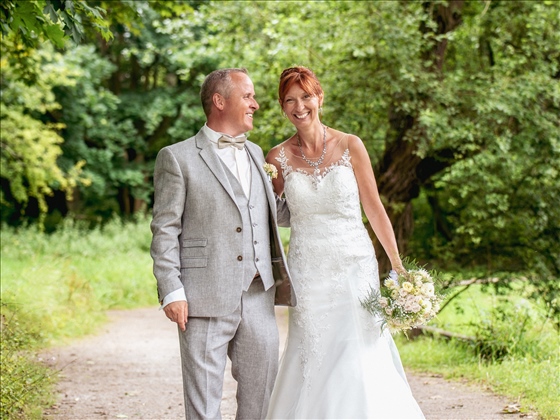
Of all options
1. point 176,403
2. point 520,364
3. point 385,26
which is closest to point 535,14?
point 385,26

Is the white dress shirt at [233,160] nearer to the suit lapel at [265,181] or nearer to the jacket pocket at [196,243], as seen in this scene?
the suit lapel at [265,181]

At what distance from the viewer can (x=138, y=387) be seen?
25.4 feet

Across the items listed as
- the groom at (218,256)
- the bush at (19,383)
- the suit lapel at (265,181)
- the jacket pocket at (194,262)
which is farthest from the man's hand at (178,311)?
the bush at (19,383)

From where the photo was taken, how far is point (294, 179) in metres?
4.36

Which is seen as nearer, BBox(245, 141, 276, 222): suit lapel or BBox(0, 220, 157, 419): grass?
BBox(245, 141, 276, 222): suit lapel

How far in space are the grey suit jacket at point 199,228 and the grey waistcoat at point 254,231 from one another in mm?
43

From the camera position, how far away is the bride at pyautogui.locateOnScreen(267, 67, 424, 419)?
13.3 feet

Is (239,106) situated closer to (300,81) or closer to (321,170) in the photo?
(300,81)

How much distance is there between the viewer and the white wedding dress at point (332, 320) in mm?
3979

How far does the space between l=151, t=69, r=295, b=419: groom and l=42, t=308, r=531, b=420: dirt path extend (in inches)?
99.3

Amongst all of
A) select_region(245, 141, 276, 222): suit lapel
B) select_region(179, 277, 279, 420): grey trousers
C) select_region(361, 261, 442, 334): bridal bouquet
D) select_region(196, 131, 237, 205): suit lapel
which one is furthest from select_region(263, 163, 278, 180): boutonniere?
select_region(361, 261, 442, 334): bridal bouquet

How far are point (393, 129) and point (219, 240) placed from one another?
623 centimetres

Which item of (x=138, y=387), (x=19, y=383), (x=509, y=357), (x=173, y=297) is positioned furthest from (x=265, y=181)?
(x=509, y=357)

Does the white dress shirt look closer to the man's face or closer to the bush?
the man's face
